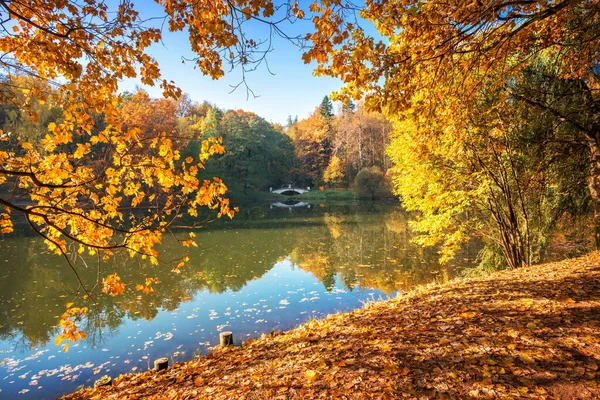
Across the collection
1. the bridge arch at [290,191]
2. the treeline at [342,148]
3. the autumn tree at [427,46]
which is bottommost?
the autumn tree at [427,46]

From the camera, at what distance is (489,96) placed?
790 centimetres

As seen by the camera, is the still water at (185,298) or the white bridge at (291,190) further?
the white bridge at (291,190)

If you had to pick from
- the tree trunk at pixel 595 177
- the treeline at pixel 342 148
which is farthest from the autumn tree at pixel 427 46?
the treeline at pixel 342 148

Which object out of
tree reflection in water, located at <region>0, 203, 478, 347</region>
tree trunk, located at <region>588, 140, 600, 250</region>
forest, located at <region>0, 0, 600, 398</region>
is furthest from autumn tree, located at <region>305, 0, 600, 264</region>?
tree reflection in water, located at <region>0, 203, 478, 347</region>

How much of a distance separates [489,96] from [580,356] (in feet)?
22.0

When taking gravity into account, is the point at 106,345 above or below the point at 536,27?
below

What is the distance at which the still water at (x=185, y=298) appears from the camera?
6648mm

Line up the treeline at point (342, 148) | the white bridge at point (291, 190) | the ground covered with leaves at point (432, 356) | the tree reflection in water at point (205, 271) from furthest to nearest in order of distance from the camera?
the white bridge at point (291, 190), the treeline at point (342, 148), the tree reflection in water at point (205, 271), the ground covered with leaves at point (432, 356)

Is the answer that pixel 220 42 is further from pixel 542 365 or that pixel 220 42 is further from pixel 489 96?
pixel 489 96

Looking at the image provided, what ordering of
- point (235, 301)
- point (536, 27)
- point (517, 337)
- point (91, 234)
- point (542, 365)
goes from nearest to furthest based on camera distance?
point (542, 365), point (517, 337), point (91, 234), point (536, 27), point (235, 301)

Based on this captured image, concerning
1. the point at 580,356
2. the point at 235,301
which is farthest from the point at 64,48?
the point at 235,301

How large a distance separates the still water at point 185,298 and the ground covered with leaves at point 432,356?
2.53 metres

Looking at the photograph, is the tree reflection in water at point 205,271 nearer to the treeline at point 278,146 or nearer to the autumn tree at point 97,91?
the autumn tree at point 97,91

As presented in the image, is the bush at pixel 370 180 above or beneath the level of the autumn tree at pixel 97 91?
above
